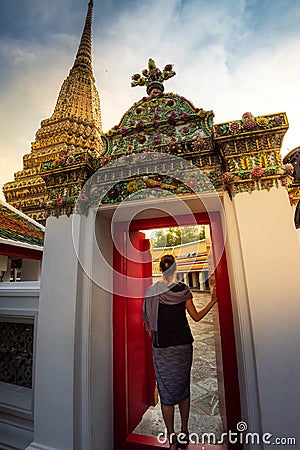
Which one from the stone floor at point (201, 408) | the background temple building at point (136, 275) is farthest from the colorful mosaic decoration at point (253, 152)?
the stone floor at point (201, 408)

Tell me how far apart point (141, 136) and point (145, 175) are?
18.6 inches

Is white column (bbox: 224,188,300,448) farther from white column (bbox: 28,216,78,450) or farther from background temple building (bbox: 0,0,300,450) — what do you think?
white column (bbox: 28,216,78,450)

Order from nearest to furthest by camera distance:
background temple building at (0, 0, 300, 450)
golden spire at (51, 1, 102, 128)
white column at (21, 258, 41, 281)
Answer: background temple building at (0, 0, 300, 450), white column at (21, 258, 41, 281), golden spire at (51, 1, 102, 128)

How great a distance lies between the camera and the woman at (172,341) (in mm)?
2260

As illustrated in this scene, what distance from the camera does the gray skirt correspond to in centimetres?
225

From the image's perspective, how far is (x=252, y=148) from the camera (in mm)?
1989

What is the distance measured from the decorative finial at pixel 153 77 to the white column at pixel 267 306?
1763mm

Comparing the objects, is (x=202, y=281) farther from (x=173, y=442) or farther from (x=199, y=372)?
(x=173, y=442)

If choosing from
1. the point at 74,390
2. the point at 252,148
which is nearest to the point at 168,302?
the point at 74,390

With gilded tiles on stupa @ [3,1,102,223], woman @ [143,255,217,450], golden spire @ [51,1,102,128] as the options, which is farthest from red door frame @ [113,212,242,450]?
golden spire @ [51,1,102,128]

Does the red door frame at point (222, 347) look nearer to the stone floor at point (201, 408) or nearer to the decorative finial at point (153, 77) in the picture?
the stone floor at point (201, 408)

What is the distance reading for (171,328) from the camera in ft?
A: 7.61

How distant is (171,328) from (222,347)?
0.51m

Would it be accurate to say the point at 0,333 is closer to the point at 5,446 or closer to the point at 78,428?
the point at 5,446
